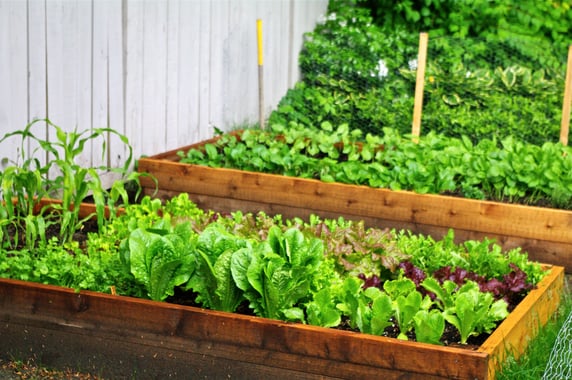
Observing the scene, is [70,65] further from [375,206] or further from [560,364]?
[560,364]

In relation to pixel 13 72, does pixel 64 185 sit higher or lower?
lower

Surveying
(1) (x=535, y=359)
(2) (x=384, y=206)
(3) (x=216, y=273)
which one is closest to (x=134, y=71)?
(2) (x=384, y=206)

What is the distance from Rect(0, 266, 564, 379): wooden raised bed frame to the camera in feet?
12.9

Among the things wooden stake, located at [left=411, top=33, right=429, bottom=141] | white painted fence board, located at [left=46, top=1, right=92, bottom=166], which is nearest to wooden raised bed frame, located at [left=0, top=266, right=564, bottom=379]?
white painted fence board, located at [left=46, top=1, right=92, bottom=166]

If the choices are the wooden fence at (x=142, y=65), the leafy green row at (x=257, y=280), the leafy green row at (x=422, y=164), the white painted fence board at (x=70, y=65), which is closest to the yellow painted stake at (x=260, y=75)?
the wooden fence at (x=142, y=65)

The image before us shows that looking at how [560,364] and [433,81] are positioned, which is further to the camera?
[433,81]

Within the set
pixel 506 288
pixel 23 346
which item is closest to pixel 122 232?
pixel 23 346

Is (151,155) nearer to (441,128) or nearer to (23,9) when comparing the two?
(23,9)

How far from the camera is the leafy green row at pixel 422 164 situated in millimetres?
7070

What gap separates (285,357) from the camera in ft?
13.4

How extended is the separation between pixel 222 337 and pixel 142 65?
3.99 m

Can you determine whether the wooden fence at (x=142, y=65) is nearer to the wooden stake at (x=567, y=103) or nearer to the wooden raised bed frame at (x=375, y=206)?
the wooden raised bed frame at (x=375, y=206)

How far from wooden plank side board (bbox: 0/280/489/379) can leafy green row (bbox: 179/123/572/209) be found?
3.03 meters

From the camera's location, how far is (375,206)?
23.0 feet
